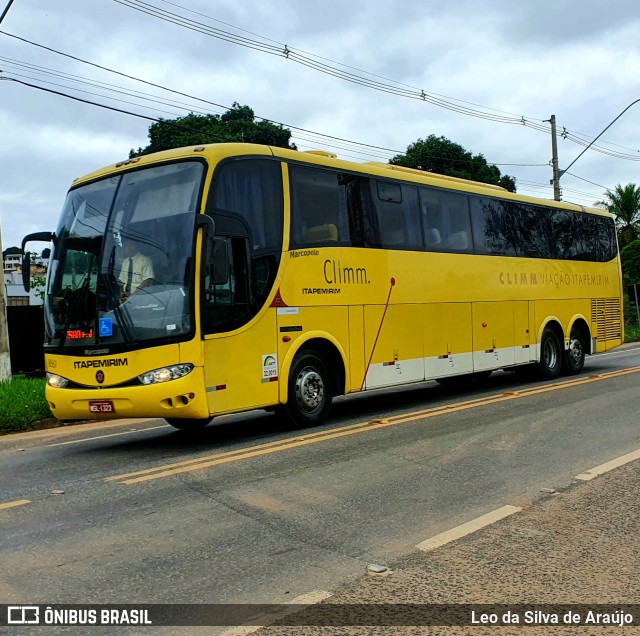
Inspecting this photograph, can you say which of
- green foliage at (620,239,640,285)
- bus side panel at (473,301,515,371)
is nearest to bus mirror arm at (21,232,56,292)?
bus side panel at (473,301,515,371)

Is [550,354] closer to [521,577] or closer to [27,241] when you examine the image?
[27,241]

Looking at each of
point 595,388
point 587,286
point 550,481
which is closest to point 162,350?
point 550,481

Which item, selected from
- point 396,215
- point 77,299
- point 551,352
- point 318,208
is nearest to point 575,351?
point 551,352

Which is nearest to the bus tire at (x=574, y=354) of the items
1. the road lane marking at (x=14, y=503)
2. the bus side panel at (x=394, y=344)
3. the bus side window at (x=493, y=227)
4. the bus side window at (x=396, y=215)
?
the bus side window at (x=493, y=227)

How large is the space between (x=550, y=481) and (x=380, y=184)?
597cm

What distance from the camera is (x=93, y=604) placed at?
3.86 meters

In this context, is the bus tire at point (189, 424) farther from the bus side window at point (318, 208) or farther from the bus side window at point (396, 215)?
the bus side window at point (396, 215)

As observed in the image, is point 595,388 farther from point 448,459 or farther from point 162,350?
point 162,350

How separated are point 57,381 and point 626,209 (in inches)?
1709

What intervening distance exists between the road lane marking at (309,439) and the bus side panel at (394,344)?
24.1 inches

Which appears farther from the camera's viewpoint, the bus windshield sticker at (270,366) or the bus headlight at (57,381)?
the bus windshield sticker at (270,366)

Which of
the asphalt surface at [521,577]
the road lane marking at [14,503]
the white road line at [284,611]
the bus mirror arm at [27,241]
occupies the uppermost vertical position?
the bus mirror arm at [27,241]

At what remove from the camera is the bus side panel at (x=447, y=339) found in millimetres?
11844

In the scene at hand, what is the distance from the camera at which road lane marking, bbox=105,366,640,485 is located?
7048mm
